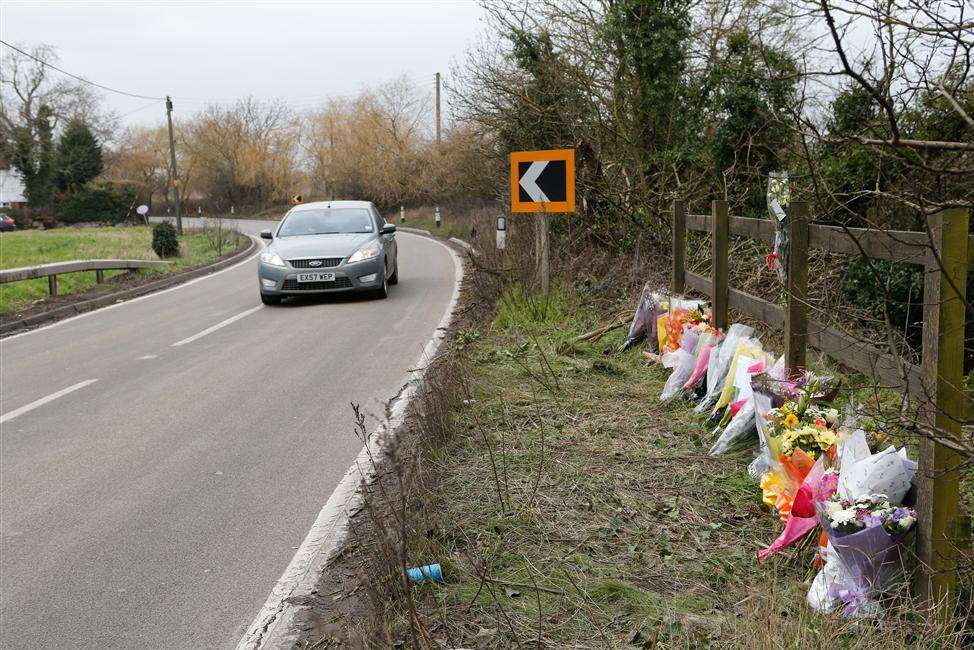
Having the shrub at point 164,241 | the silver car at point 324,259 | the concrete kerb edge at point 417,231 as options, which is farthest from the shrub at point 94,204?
the silver car at point 324,259

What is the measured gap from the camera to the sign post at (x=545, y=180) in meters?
10.6

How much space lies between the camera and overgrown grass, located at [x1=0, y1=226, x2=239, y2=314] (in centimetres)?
1683

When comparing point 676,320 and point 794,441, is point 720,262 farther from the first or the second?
point 794,441

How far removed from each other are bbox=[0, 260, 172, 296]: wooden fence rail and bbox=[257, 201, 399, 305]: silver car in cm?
427

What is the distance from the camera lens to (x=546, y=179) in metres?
10.7

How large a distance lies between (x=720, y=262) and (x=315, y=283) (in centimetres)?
893

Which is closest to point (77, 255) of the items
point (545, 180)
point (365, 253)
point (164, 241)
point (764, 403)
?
point (164, 241)

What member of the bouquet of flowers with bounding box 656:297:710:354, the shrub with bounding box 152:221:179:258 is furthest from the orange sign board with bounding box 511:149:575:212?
the shrub with bounding box 152:221:179:258

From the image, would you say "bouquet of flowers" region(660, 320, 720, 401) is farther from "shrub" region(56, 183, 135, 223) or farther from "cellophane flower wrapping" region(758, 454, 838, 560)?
"shrub" region(56, 183, 135, 223)

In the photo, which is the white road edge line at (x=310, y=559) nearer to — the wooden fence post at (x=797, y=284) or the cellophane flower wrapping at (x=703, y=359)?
the cellophane flower wrapping at (x=703, y=359)

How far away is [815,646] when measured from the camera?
9.55 feet

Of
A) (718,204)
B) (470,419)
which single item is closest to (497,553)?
(470,419)

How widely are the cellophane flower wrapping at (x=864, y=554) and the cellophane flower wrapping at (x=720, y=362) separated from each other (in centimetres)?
242

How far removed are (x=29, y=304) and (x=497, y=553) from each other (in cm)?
1438
